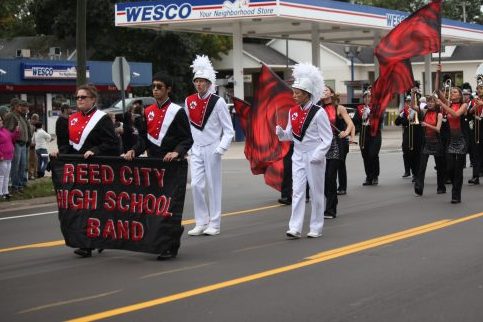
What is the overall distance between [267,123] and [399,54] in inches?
97.8

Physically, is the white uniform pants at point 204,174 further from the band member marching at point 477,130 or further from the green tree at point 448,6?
the green tree at point 448,6

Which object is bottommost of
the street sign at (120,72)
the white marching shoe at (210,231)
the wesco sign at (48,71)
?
the white marching shoe at (210,231)

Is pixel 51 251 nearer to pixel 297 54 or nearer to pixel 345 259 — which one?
pixel 345 259

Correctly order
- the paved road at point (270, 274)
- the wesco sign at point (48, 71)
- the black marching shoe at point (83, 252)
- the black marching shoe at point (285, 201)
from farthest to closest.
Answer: the wesco sign at point (48, 71)
the black marching shoe at point (285, 201)
the black marching shoe at point (83, 252)
the paved road at point (270, 274)

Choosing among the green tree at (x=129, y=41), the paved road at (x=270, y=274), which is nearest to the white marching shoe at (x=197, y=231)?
the paved road at (x=270, y=274)

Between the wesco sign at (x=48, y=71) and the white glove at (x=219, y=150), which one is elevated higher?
the wesco sign at (x=48, y=71)

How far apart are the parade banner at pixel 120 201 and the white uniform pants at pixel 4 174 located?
6.71 meters

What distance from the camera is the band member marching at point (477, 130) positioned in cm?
1658

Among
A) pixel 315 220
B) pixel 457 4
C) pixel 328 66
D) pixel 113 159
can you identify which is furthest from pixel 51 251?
pixel 457 4

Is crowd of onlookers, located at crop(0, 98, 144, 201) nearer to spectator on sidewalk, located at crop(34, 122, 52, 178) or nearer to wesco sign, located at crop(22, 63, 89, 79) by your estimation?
spectator on sidewalk, located at crop(34, 122, 52, 178)

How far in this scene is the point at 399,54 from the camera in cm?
1384

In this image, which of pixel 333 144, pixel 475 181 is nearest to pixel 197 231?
pixel 333 144

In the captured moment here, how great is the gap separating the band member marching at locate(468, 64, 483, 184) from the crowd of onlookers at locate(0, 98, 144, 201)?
644cm

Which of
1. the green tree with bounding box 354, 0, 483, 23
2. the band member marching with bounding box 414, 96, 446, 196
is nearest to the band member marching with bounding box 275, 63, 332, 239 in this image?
the band member marching with bounding box 414, 96, 446, 196
